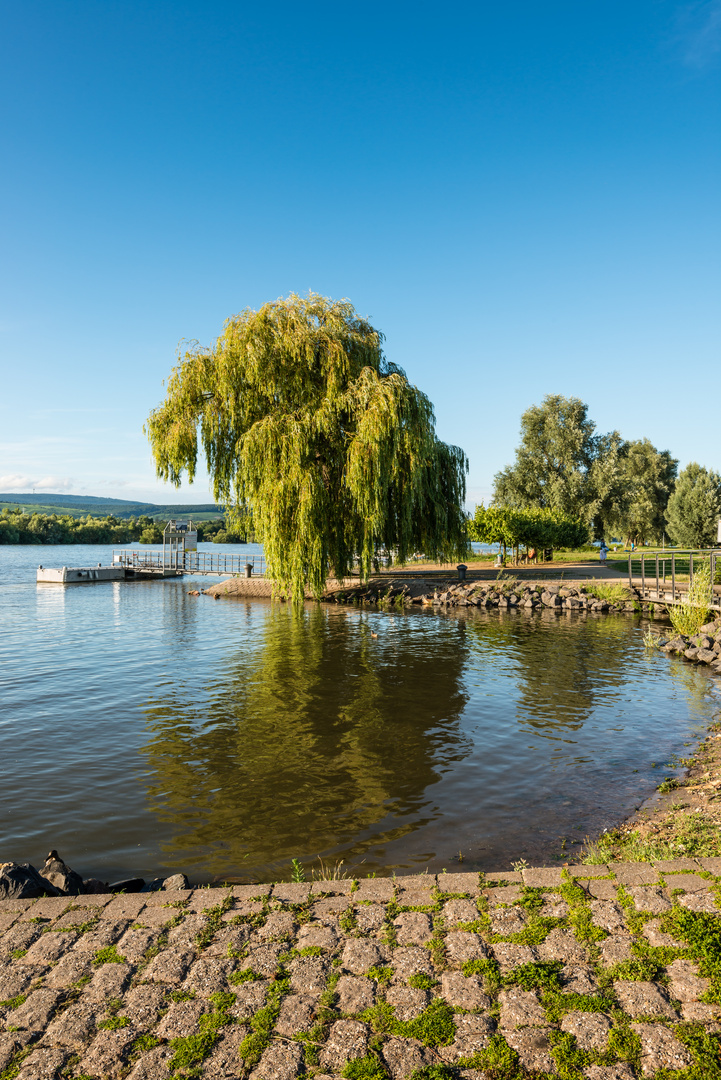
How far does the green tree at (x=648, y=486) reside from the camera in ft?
202

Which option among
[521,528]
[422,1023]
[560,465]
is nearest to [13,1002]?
[422,1023]

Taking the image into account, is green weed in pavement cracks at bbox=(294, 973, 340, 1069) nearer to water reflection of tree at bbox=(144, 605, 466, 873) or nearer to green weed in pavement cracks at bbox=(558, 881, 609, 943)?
green weed in pavement cracks at bbox=(558, 881, 609, 943)

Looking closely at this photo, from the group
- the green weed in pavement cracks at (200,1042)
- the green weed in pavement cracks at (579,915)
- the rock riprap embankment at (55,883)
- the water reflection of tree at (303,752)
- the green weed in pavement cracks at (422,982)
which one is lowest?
the water reflection of tree at (303,752)

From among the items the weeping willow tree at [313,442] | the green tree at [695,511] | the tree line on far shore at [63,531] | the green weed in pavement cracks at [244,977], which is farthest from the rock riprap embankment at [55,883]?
the tree line on far shore at [63,531]

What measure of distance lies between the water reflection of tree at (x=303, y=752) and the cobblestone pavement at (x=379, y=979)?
1.91m

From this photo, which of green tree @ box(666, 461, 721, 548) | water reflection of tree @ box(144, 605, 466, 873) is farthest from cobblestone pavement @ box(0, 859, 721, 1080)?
green tree @ box(666, 461, 721, 548)

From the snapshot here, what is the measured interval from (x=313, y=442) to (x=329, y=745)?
14214mm

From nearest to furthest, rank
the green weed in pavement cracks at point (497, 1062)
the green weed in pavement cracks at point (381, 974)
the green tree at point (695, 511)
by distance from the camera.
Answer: the green weed in pavement cracks at point (497, 1062)
the green weed in pavement cracks at point (381, 974)
the green tree at point (695, 511)

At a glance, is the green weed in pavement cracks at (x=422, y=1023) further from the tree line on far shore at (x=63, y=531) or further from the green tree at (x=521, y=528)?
the tree line on far shore at (x=63, y=531)

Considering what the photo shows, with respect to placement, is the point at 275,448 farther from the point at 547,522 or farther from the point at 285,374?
the point at 547,522

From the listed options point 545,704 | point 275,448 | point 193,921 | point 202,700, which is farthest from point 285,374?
point 193,921

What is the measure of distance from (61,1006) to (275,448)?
65.1 feet

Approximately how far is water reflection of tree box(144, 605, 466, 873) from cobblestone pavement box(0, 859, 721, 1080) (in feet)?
6.28

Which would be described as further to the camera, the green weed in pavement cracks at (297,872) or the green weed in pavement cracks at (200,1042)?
the green weed in pavement cracks at (297,872)
